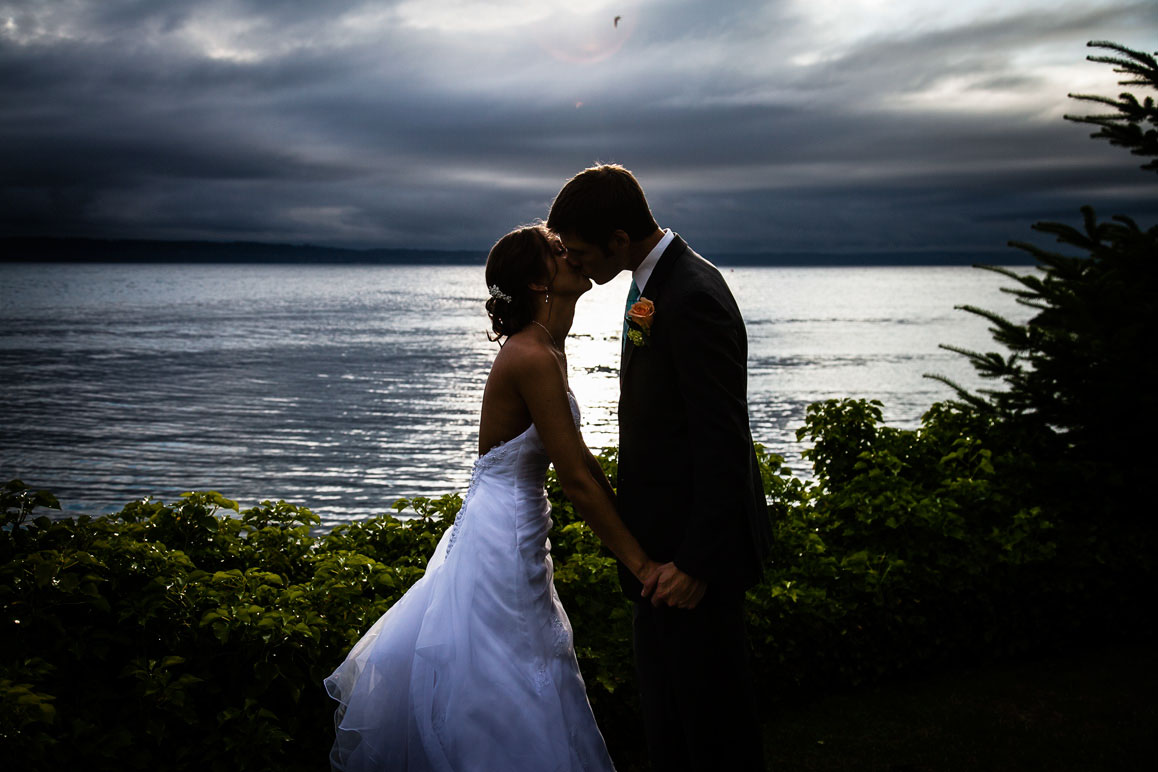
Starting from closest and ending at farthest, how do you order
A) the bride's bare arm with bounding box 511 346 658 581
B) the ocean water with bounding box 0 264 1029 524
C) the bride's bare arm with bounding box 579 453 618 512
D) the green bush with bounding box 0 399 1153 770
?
the bride's bare arm with bounding box 511 346 658 581
the bride's bare arm with bounding box 579 453 618 512
the green bush with bounding box 0 399 1153 770
the ocean water with bounding box 0 264 1029 524

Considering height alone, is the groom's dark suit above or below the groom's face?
below

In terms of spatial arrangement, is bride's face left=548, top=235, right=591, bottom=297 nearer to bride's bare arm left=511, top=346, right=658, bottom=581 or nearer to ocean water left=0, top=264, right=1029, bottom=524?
bride's bare arm left=511, top=346, right=658, bottom=581

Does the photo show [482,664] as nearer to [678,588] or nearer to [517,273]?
[678,588]

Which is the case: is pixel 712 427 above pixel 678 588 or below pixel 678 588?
above

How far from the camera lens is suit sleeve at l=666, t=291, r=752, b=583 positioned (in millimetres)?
3107

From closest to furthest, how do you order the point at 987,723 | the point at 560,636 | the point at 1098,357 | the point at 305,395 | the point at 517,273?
the point at 517,273
the point at 560,636
the point at 987,723
the point at 1098,357
the point at 305,395

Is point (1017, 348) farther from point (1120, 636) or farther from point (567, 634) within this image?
point (567, 634)

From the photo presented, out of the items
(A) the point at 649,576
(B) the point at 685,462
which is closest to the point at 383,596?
(A) the point at 649,576

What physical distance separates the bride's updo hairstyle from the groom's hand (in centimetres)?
123

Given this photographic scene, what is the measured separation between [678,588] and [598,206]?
1.51 metres

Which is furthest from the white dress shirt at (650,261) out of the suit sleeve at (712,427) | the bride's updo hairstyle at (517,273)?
the bride's updo hairstyle at (517,273)

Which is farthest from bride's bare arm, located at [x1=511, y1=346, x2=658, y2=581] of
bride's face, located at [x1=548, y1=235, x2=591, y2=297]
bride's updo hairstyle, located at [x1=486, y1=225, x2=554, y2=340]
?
bride's face, located at [x1=548, y1=235, x2=591, y2=297]

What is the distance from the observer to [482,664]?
3586 millimetres

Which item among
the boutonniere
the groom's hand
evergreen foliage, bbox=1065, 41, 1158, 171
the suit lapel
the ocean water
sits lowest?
the ocean water
